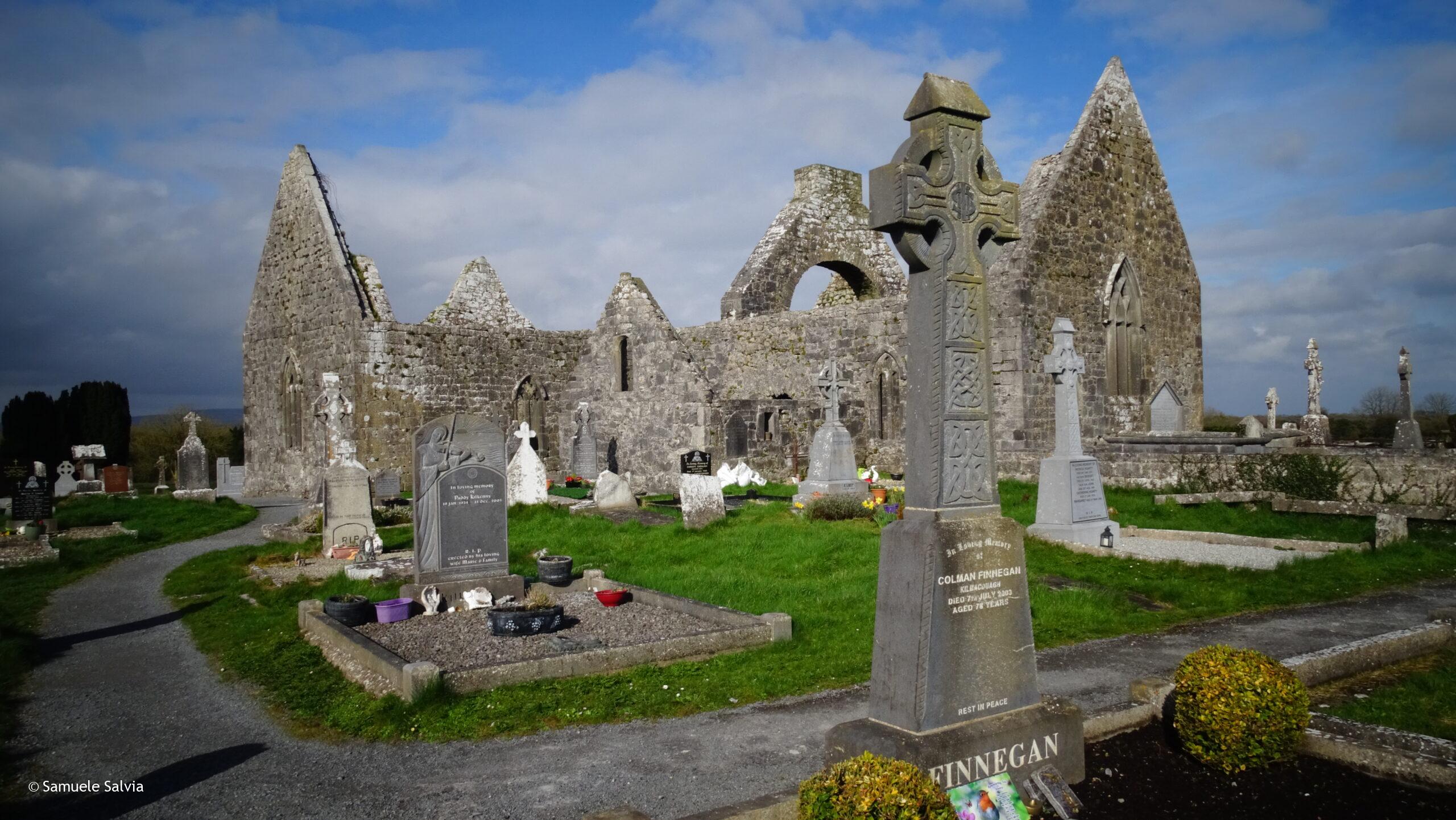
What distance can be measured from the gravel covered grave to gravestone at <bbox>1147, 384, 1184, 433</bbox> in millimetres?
12529

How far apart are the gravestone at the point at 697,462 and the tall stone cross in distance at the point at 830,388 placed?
3.68 m

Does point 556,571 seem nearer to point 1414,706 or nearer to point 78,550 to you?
point 1414,706

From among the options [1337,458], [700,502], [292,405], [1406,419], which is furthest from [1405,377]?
[292,405]

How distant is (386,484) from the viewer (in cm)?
2100

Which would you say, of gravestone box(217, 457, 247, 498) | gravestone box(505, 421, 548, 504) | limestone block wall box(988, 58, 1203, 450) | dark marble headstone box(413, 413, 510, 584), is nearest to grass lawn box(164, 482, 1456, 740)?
dark marble headstone box(413, 413, 510, 584)

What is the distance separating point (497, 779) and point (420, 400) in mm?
18902

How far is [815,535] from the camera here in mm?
12867

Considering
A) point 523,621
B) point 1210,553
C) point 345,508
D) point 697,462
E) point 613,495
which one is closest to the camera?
point 523,621

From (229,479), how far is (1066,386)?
75.3 feet

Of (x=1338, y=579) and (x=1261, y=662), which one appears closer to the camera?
(x=1261, y=662)

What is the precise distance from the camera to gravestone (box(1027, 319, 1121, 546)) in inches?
479

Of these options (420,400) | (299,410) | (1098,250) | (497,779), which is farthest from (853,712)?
(299,410)

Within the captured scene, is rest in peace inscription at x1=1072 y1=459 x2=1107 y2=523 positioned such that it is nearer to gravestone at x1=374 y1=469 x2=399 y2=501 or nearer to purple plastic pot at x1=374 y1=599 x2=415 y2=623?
purple plastic pot at x1=374 y1=599 x2=415 y2=623

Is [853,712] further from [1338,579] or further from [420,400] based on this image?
[420,400]
